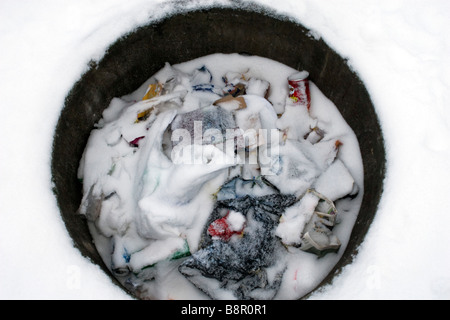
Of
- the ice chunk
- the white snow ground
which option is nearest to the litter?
the ice chunk

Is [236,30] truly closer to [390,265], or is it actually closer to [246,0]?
[246,0]

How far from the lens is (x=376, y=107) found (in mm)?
1771

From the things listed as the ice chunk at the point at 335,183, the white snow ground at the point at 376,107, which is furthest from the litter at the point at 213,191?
the white snow ground at the point at 376,107

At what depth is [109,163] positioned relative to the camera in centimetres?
197

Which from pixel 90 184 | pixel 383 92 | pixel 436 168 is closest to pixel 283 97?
pixel 383 92

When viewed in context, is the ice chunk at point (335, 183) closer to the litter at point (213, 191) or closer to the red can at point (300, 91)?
the litter at point (213, 191)

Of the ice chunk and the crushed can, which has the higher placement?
the crushed can

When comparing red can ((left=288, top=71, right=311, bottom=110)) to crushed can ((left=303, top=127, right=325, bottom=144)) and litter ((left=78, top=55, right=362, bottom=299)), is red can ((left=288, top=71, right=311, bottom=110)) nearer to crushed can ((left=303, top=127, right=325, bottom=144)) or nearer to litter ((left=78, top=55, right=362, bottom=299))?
litter ((left=78, top=55, right=362, bottom=299))

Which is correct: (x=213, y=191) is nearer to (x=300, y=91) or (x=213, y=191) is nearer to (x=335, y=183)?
(x=335, y=183)

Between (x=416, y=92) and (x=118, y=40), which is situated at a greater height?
(x=118, y=40)

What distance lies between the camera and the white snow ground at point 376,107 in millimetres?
1438

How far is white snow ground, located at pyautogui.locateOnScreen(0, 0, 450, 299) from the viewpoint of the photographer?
4.72 feet

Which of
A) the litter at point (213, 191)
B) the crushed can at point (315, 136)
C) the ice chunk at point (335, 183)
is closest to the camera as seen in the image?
the litter at point (213, 191)

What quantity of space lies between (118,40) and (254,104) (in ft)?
2.84
